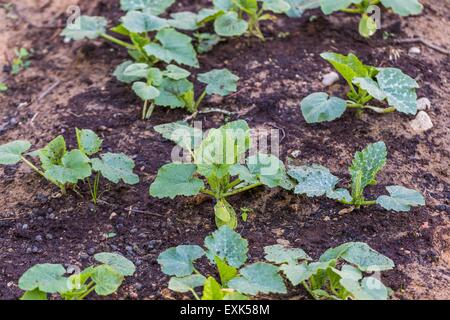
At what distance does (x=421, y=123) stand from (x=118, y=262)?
1743 millimetres

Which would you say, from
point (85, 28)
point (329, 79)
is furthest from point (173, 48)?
point (329, 79)

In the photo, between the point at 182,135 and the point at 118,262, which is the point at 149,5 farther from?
the point at 118,262

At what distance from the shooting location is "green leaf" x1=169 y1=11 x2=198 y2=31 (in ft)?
13.2

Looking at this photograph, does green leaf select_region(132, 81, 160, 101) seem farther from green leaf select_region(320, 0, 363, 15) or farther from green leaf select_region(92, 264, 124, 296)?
green leaf select_region(92, 264, 124, 296)

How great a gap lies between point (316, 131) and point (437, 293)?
3.68 feet

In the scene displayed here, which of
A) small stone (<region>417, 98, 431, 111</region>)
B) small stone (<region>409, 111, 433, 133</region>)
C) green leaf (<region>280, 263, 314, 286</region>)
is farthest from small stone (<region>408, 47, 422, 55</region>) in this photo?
green leaf (<region>280, 263, 314, 286</region>)

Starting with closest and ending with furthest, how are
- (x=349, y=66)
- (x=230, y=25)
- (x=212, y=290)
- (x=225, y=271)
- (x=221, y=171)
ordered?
(x=212, y=290)
(x=225, y=271)
(x=221, y=171)
(x=349, y=66)
(x=230, y=25)

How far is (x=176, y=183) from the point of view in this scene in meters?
2.96

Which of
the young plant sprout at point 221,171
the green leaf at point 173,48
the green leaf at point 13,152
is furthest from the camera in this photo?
the green leaf at point 173,48

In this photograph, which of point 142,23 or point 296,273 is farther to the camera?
point 142,23

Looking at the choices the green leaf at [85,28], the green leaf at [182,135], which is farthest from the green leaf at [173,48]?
the green leaf at [182,135]

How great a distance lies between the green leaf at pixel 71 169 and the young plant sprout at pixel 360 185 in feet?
2.91

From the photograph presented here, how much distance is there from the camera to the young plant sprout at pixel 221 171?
2.88 meters

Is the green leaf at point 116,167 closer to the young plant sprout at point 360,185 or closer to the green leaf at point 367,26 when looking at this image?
the young plant sprout at point 360,185
